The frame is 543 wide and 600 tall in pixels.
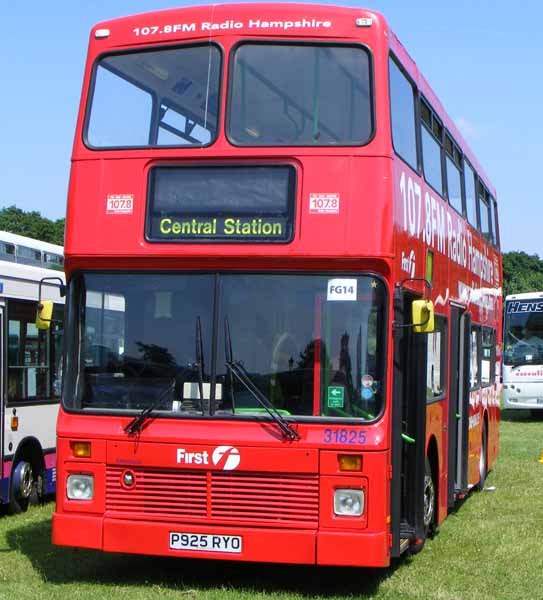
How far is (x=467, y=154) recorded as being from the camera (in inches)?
581

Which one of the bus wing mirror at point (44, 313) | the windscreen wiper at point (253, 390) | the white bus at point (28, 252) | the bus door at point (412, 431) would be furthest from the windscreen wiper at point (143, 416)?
the white bus at point (28, 252)

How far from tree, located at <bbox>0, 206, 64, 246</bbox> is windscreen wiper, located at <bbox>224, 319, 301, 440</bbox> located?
67815 mm

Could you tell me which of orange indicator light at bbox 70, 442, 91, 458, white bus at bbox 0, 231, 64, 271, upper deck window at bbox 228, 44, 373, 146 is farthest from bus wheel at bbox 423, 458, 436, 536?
white bus at bbox 0, 231, 64, 271

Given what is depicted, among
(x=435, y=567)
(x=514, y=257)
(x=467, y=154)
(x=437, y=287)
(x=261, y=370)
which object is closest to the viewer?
(x=261, y=370)

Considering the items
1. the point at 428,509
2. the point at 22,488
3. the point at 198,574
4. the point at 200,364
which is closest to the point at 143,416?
the point at 200,364

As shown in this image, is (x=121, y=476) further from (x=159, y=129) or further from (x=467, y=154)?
(x=467, y=154)

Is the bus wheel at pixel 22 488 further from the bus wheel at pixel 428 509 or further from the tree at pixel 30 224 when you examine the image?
the tree at pixel 30 224

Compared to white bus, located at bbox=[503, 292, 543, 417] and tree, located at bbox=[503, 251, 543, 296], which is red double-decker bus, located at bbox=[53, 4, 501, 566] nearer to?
white bus, located at bbox=[503, 292, 543, 417]

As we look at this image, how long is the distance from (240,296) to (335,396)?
3.42 feet

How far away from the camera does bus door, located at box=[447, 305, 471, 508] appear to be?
1252 centimetres

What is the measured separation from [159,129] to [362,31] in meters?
1.78

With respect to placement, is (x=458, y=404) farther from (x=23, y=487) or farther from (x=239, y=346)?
(x=239, y=346)

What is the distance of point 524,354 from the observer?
31875 mm

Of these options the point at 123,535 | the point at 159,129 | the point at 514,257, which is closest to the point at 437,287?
the point at 159,129
